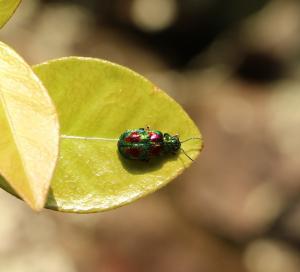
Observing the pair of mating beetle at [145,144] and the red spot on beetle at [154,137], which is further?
the red spot on beetle at [154,137]

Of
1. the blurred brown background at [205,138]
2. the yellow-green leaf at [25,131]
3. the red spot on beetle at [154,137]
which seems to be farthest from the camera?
the blurred brown background at [205,138]

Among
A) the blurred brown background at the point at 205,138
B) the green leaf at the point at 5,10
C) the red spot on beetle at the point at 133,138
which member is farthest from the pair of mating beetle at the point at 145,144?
the blurred brown background at the point at 205,138

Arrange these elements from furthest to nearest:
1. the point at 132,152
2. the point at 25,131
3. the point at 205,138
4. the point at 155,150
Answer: the point at 205,138 → the point at 155,150 → the point at 132,152 → the point at 25,131

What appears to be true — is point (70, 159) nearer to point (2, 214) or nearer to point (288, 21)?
point (2, 214)

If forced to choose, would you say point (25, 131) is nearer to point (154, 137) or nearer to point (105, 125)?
point (105, 125)

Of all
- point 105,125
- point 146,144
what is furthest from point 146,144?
point 105,125

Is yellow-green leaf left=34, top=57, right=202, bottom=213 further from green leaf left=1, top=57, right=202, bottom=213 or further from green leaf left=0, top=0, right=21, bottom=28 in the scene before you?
green leaf left=0, top=0, right=21, bottom=28

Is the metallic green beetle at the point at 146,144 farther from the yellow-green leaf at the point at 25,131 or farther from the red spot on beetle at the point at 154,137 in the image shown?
the yellow-green leaf at the point at 25,131

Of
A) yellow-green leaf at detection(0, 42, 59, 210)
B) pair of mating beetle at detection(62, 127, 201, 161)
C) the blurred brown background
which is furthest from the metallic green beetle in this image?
the blurred brown background
